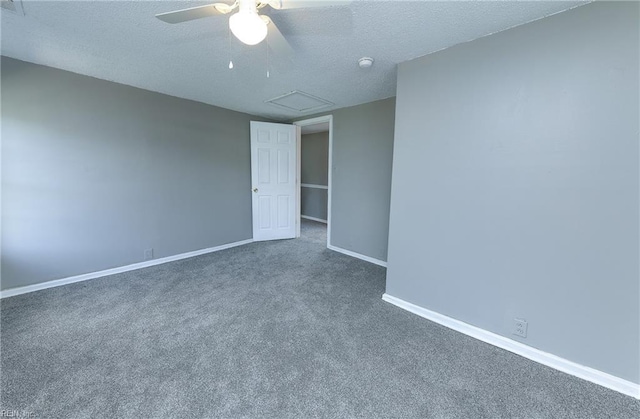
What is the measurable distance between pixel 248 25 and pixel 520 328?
253 centimetres

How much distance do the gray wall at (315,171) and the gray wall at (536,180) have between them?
4.07 m

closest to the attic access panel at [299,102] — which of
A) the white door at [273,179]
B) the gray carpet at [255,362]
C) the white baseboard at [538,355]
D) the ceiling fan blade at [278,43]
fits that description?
the white door at [273,179]

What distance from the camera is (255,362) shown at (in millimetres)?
1604

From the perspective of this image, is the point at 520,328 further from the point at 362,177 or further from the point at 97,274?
the point at 97,274

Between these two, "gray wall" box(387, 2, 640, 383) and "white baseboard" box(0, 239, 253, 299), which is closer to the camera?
"gray wall" box(387, 2, 640, 383)

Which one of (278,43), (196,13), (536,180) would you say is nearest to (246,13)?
(196,13)

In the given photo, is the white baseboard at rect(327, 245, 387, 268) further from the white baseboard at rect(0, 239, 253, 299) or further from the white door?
Result: the white baseboard at rect(0, 239, 253, 299)

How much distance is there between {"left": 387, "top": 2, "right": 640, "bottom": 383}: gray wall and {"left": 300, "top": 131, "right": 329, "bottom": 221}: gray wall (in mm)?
4073

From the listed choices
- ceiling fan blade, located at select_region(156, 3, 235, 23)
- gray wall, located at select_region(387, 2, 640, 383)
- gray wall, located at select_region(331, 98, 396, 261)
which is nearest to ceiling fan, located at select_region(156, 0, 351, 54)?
ceiling fan blade, located at select_region(156, 3, 235, 23)

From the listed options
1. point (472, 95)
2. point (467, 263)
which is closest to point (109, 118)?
point (472, 95)

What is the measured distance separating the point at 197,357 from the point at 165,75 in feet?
8.72

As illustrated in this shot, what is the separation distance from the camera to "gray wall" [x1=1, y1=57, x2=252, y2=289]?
7.54ft

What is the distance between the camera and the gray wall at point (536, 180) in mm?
1365

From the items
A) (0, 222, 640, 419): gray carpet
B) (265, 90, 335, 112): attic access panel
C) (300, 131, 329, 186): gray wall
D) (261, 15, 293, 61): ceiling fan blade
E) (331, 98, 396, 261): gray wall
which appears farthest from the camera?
(300, 131, 329, 186): gray wall
